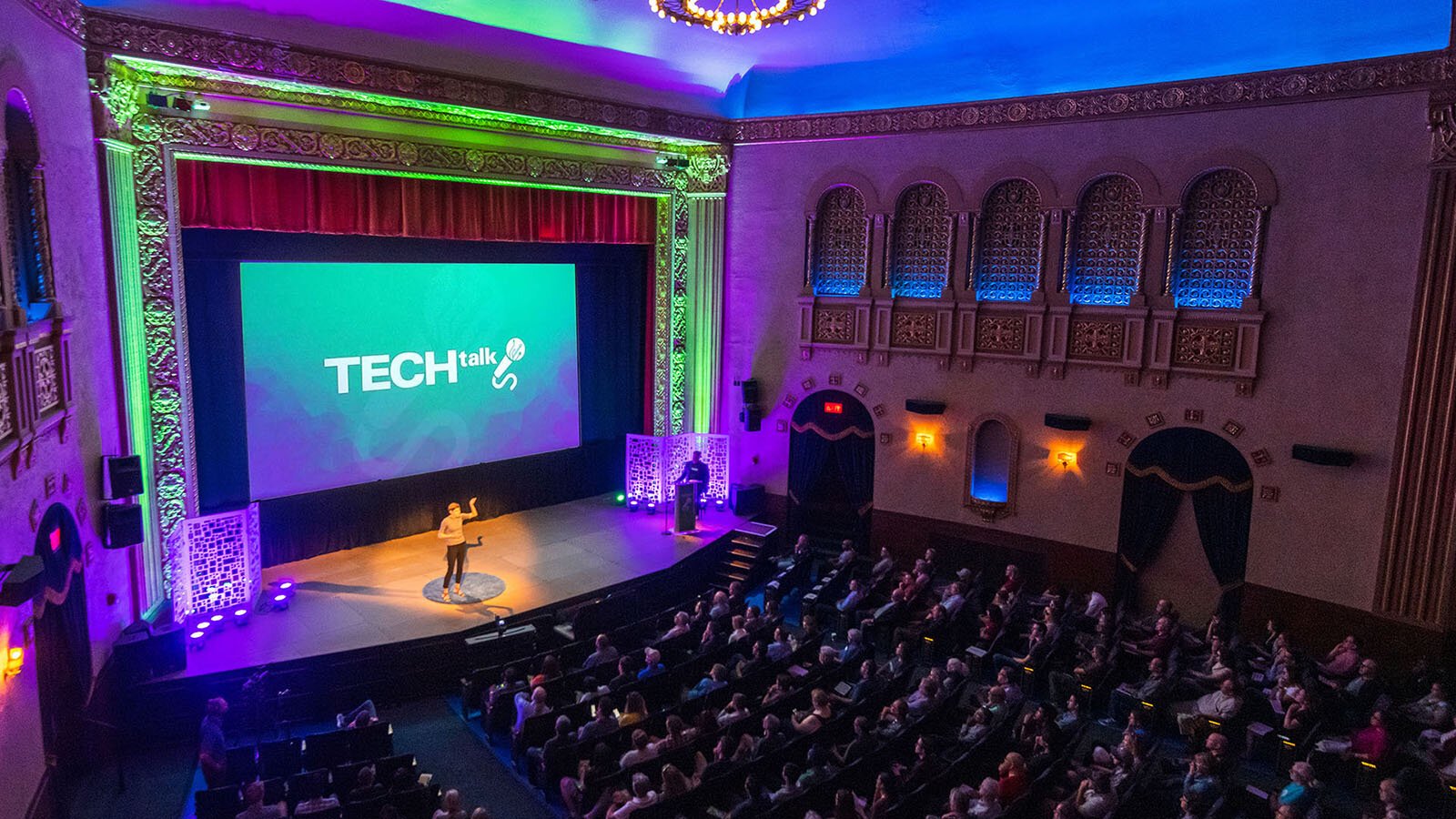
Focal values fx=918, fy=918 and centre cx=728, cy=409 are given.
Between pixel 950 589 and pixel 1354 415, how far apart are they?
5579mm

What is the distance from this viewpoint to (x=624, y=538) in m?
15.1

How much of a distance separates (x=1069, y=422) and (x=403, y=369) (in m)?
10.3

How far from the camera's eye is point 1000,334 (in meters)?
14.4

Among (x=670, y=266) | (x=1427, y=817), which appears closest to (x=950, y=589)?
(x=1427, y=817)

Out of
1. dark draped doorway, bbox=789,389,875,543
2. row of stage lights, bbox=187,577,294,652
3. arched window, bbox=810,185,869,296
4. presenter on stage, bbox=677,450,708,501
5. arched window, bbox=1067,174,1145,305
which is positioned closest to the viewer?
row of stage lights, bbox=187,577,294,652

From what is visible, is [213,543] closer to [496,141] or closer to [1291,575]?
[496,141]

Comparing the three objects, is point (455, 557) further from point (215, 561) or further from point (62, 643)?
point (62, 643)

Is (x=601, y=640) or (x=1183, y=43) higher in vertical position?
(x=1183, y=43)

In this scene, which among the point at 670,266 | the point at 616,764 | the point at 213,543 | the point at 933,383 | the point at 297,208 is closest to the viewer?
the point at 616,764

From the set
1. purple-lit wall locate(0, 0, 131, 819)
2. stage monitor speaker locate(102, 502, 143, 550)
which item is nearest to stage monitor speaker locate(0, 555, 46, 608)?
purple-lit wall locate(0, 0, 131, 819)

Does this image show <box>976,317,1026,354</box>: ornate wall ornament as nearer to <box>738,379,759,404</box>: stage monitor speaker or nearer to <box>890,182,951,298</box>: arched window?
<box>890,182,951,298</box>: arched window

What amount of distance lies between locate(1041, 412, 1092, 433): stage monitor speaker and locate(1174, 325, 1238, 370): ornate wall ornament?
4.91ft

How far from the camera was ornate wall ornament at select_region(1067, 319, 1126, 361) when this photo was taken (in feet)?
44.3

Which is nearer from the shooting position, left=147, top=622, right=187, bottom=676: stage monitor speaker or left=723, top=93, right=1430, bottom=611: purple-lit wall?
left=147, top=622, right=187, bottom=676: stage monitor speaker
